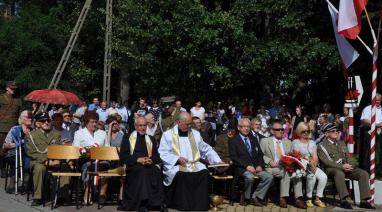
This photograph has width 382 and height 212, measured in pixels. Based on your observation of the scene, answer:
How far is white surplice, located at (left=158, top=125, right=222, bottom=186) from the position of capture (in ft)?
41.3

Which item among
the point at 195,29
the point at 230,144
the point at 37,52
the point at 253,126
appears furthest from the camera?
the point at 37,52

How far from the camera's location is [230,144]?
43.2 ft

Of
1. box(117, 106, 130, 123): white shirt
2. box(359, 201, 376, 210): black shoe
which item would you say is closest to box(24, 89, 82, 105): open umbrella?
box(117, 106, 130, 123): white shirt

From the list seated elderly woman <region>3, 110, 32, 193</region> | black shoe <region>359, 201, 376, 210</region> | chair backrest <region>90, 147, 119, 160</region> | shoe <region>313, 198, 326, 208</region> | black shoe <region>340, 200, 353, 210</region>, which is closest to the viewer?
chair backrest <region>90, 147, 119, 160</region>

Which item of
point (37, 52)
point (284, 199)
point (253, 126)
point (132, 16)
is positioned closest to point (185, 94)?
point (132, 16)

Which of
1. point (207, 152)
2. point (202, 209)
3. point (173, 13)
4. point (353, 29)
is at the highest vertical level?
point (173, 13)

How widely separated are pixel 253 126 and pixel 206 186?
2.49 metres

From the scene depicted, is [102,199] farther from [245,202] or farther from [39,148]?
[245,202]

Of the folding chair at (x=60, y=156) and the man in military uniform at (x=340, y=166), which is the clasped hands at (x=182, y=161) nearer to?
the folding chair at (x=60, y=156)

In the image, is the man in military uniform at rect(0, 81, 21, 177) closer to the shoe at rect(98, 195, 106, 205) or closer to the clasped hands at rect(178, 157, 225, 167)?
the shoe at rect(98, 195, 106, 205)

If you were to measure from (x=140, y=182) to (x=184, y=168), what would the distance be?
97 centimetres

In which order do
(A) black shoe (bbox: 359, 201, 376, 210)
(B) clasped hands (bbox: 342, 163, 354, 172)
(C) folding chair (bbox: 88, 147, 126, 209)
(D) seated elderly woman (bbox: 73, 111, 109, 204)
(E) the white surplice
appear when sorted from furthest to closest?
1. (D) seated elderly woman (bbox: 73, 111, 109, 204)
2. (B) clasped hands (bbox: 342, 163, 354, 172)
3. (A) black shoe (bbox: 359, 201, 376, 210)
4. (E) the white surplice
5. (C) folding chair (bbox: 88, 147, 126, 209)

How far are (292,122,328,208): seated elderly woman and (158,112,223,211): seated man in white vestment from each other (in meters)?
1.60

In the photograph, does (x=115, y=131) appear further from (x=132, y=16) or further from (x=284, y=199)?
(x=132, y=16)
